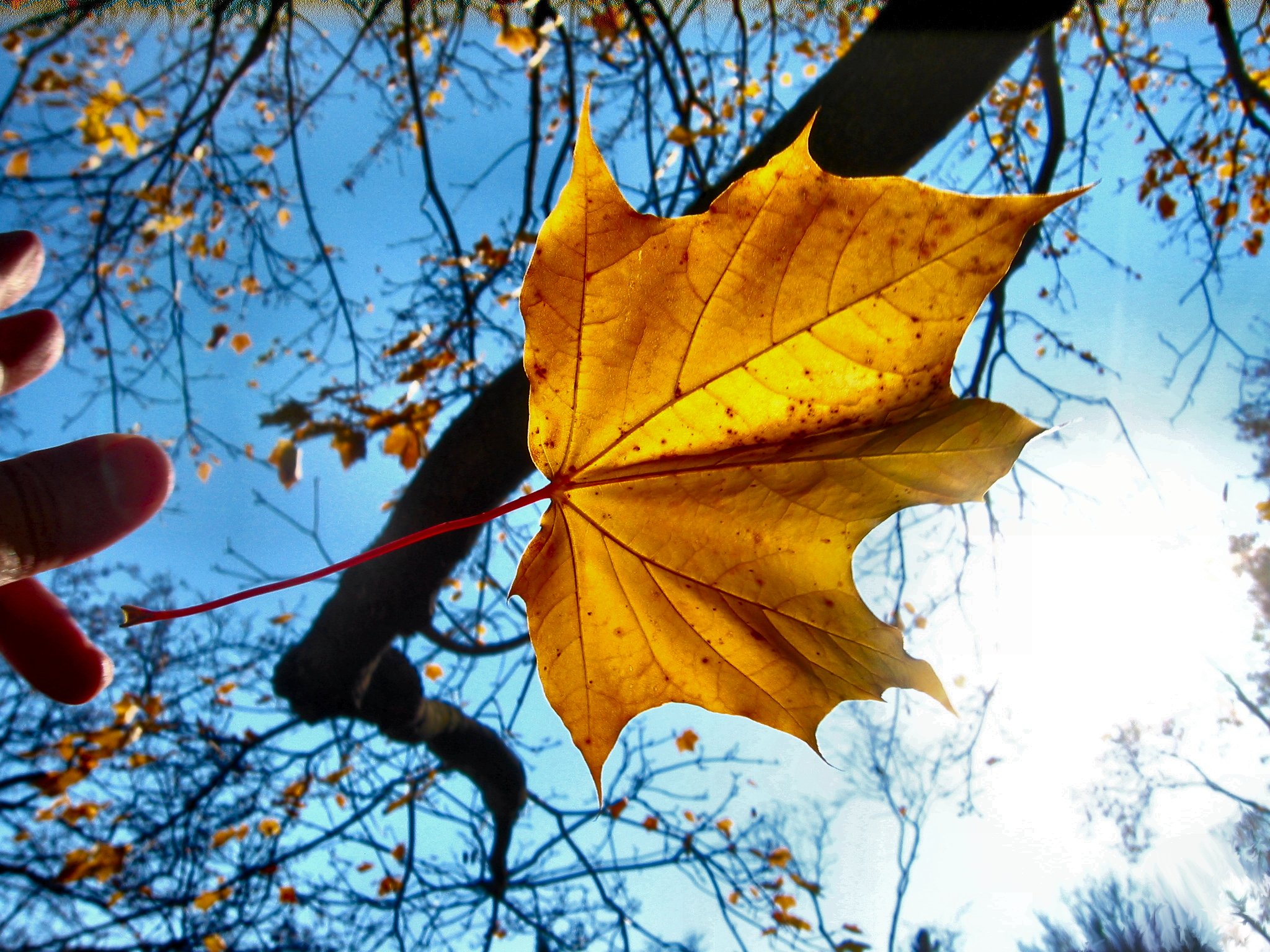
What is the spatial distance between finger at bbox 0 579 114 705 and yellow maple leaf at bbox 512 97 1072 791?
739 mm

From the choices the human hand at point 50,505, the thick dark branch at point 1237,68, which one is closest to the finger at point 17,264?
the human hand at point 50,505

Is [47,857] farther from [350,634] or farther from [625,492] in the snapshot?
[625,492]

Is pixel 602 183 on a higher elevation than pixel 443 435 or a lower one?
lower

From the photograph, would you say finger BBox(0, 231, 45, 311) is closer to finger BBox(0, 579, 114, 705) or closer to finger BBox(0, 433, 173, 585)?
finger BBox(0, 433, 173, 585)

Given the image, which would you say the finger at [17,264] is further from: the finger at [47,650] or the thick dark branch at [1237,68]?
the thick dark branch at [1237,68]

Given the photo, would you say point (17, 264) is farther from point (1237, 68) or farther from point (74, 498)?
point (1237, 68)

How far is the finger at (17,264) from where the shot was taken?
32.4 inches

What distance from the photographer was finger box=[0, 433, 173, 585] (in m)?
0.74

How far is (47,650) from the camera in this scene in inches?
35.5

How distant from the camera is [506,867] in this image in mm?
3621

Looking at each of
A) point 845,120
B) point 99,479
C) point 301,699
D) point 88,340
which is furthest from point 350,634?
point 88,340

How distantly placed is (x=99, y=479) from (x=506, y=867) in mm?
3669

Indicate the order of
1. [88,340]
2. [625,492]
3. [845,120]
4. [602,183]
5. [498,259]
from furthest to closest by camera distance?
[88,340], [498,259], [845,120], [625,492], [602,183]

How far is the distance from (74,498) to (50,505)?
0.08 ft
